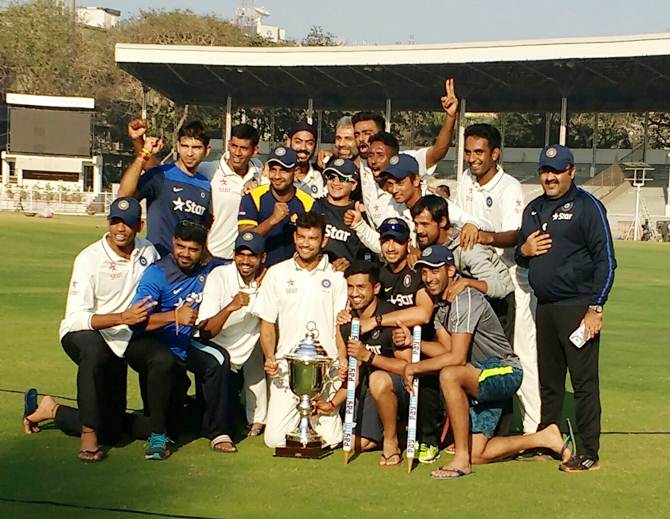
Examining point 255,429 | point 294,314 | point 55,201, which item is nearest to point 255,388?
point 255,429

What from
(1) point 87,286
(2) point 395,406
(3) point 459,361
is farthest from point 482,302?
(1) point 87,286

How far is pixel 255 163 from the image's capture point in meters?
8.43

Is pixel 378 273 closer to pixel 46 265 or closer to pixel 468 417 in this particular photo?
pixel 468 417

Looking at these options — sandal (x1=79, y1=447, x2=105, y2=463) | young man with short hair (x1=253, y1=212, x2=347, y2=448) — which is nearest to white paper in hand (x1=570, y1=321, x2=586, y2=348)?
young man with short hair (x1=253, y1=212, x2=347, y2=448)

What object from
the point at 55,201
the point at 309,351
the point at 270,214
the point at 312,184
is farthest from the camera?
the point at 55,201

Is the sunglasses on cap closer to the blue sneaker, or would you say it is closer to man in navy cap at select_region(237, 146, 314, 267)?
man in navy cap at select_region(237, 146, 314, 267)

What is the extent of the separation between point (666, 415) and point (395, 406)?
2.78m

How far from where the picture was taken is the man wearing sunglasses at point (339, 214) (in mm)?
7539

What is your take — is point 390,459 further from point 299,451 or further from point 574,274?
point 574,274

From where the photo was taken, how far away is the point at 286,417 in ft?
23.2

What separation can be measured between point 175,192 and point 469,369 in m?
2.58

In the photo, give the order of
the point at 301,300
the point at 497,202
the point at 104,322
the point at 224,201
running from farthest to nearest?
the point at 224,201 < the point at 497,202 < the point at 301,300 < the point at 104,322

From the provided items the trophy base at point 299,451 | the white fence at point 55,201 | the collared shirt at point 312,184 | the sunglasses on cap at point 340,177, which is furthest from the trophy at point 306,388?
the white fence at point 55,201

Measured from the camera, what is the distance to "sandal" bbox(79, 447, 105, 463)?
638 cm
